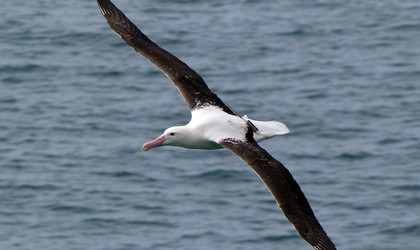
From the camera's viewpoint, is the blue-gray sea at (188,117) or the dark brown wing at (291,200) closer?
the dark brown wing at (291,200)

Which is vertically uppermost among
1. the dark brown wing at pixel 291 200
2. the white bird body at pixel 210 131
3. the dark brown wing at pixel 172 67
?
the dark brown wing at pixel 172 67

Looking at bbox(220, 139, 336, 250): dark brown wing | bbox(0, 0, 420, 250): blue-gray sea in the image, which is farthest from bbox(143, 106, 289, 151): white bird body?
bbox(0, 0, 420, 250): blue-gray sea

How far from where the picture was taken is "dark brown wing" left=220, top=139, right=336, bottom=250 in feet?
43.8

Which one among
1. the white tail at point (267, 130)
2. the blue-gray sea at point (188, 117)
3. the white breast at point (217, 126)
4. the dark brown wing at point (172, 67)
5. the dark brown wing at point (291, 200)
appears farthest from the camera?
the blue-gray sea at point (188, 117)

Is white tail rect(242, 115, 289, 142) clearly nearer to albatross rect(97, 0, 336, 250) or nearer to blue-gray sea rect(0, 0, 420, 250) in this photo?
albatross rect(97, 0, 336, 250)

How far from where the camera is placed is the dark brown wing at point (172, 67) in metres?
16.0

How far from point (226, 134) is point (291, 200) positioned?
5.56ft

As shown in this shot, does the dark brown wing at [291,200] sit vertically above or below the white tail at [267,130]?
below

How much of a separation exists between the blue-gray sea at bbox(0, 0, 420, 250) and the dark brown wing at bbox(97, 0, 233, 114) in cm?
511

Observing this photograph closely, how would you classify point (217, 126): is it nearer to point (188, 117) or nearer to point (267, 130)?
point (267, 130)

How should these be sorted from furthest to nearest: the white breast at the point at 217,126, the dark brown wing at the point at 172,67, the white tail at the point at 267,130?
1. the dark brown wing at the point at 172,67
2. the white tail at the point at 267,130
3. the white breast at the point at 217,126

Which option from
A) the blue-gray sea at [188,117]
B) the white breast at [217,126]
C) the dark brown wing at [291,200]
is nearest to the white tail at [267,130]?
the white breast at [217,126]

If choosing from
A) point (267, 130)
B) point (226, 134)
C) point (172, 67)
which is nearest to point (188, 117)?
point (172, 67)

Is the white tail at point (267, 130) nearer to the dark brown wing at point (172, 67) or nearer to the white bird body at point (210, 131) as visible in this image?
the white bird body at point (210, 131)
